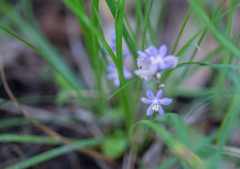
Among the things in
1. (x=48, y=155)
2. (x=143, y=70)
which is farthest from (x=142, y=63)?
(x=48, y=155)

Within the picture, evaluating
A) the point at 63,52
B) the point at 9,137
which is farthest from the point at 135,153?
the point at 63,52

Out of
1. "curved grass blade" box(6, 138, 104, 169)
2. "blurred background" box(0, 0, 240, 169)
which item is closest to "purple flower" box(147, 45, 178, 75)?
"blurred background" box(0, 0, 240, 169)

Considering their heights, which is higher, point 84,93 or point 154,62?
point 84,93

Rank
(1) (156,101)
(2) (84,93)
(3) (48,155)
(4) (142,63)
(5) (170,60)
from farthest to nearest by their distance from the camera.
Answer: (2) (84,93)
(3) (48,155)
(1) (156,101)
(4) (142,63)
(5) (170,60)

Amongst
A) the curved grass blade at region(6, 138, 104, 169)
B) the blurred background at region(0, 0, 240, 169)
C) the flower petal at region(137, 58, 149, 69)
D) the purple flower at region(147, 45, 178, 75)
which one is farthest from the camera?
the blurred background at region(0, 0, 240, 169)

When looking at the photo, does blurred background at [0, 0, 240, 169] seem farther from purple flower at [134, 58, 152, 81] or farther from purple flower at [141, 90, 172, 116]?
purple flower at [134, 58, 152, 81]

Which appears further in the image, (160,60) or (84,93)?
(84,93)

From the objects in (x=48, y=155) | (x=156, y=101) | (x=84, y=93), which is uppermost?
(x=84, y=93)

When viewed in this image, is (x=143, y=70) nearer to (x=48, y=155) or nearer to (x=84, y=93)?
(x=48, y=155)
